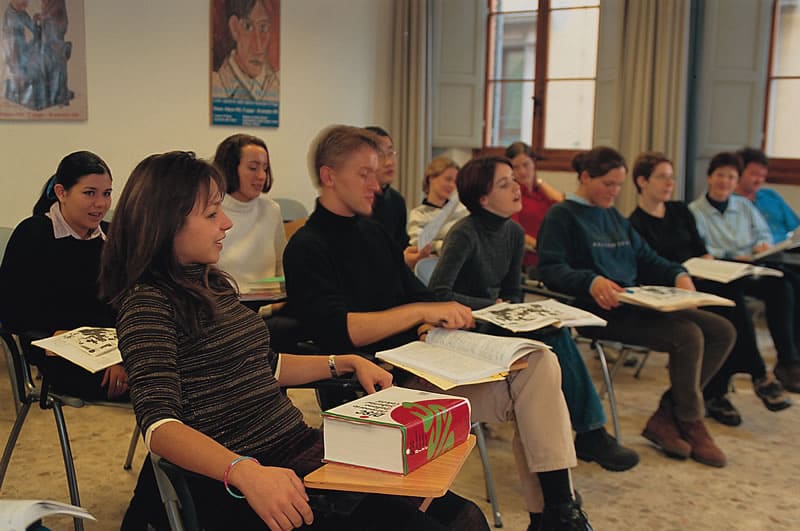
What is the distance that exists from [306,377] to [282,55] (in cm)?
437

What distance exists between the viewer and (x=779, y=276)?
4.14 meters

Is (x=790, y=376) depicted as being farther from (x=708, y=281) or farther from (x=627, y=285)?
(x=627, y=285)

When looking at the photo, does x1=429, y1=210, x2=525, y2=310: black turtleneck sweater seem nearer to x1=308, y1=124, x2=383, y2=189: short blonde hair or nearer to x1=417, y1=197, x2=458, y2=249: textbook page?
x1=308, y1=124, x2=383, y2=189: short blonde hair

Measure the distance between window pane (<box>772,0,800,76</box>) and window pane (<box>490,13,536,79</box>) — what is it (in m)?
1.86

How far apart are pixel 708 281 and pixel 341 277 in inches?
89.2

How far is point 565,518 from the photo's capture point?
2213 mm

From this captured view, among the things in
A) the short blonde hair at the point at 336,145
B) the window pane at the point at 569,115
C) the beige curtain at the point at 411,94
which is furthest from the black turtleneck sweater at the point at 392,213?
the window pane at the point at 569,115

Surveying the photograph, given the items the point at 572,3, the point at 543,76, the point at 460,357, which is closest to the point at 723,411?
the point at 460,357

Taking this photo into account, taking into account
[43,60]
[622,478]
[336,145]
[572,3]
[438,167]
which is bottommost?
[622,478]

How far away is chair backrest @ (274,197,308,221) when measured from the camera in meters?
5.57

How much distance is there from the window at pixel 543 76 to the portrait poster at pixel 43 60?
3.68 meters

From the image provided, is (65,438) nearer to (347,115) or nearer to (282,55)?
(282,55)

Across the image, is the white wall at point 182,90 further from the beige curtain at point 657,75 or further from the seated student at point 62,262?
the beige curtain at point 657,75

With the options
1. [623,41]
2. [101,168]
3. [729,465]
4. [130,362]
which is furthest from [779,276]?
[130,362]
